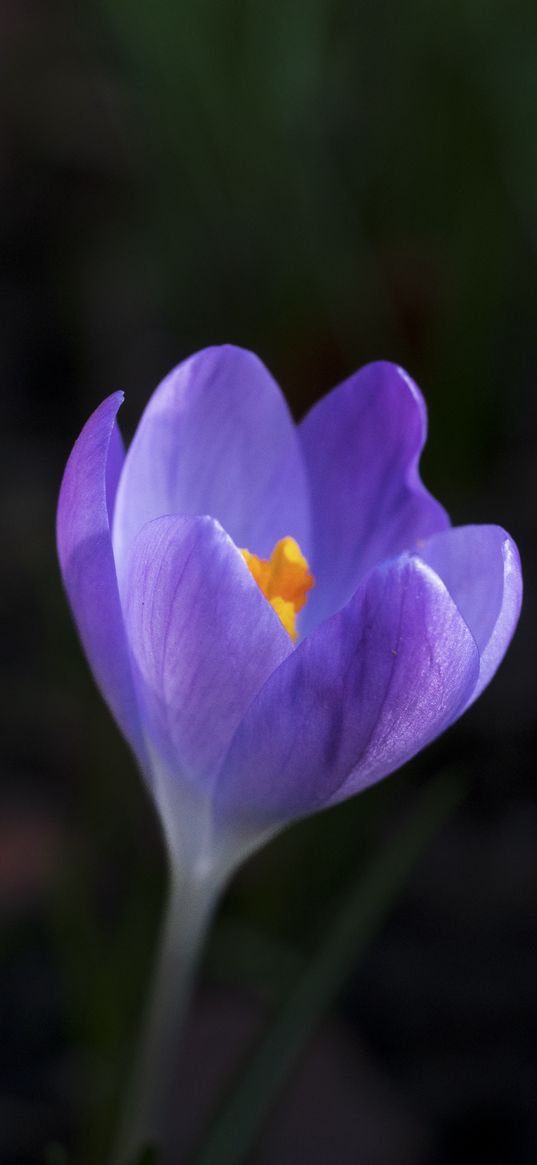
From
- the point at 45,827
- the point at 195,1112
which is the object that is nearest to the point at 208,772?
the point at 195,1112

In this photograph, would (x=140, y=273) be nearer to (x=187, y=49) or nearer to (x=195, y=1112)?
(x=187, y=49)

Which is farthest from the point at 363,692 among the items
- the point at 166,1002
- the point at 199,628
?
the point at 166,1002

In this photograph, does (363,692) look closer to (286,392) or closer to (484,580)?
(484,580)

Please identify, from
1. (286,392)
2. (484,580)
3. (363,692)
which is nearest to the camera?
(363,692)

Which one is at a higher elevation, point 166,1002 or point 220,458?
point 220,458

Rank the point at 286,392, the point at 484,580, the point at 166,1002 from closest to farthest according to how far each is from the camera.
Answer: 1. the point at 484,580
2. the point at 166,1002
3. the point at 286,392

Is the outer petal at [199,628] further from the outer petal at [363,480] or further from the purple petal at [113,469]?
the outer petal at [363,480]

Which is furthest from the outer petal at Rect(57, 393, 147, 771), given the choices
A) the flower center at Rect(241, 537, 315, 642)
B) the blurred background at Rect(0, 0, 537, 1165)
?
the blurred background at Rect(0, 0, 537, 1165)

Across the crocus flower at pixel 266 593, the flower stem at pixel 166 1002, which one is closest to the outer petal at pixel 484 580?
the crocus flower at pixel 266 593
